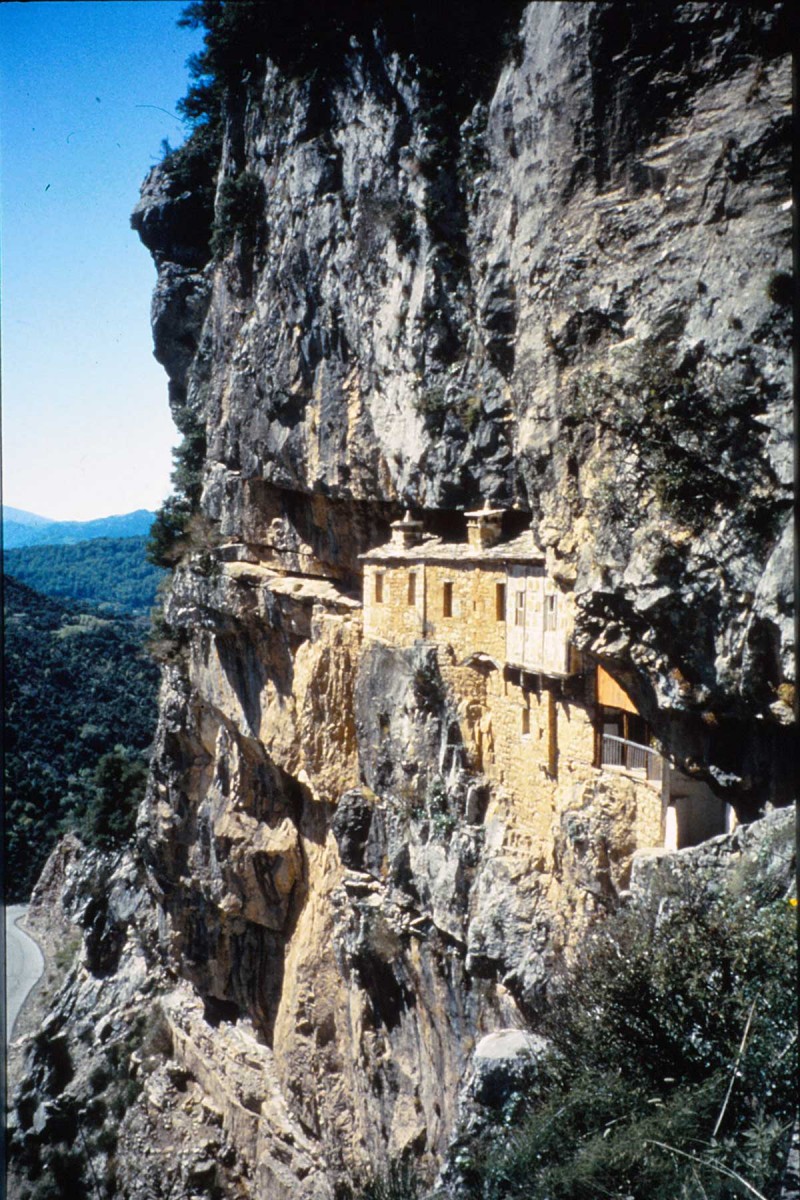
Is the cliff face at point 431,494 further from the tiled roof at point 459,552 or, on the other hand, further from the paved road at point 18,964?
the paved road at point 18,964

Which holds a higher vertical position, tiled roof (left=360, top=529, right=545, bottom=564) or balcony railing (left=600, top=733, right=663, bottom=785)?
tiled roof (left=360, top=529, right=545, bottom=564)

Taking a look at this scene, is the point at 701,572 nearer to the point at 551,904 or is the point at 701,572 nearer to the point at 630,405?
the point at 630,405

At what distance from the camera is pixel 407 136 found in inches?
619

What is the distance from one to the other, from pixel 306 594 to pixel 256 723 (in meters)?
3.88

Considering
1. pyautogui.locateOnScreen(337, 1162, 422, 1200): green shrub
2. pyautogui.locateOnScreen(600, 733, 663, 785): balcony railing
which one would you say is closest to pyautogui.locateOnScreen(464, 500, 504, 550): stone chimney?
pyautogui.locateOnScreen(600, 733, 663, 785): balcony railing

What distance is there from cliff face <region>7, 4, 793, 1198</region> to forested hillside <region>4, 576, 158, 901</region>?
5869 millimetres

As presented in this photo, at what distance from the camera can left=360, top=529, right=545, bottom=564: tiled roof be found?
13852mm

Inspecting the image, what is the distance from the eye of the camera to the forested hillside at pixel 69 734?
34.0m

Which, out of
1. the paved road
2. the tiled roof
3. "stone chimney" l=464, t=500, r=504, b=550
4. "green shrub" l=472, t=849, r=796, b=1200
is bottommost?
the paved road

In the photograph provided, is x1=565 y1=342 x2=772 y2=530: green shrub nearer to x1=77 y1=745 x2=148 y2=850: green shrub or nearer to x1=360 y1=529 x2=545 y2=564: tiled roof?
x1=360 y1=529 x2=545 y2=564: tiled roof

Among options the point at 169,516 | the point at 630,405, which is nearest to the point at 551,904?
the point at 630,405

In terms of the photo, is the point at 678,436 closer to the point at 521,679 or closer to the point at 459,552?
the point at 521,679

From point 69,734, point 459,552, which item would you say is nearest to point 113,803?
point 69,734

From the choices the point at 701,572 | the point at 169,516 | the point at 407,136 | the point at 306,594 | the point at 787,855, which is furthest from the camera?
the point at 169,516
